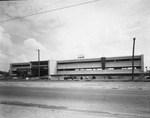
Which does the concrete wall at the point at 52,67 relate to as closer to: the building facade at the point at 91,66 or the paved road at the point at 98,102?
the building facade at the point at 91,66

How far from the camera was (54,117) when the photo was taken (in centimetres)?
446

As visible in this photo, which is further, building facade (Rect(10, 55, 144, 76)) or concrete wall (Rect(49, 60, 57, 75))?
concrete wall (Rect(49, 60, 57, 75))

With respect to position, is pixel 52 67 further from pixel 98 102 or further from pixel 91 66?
pixel 98 102

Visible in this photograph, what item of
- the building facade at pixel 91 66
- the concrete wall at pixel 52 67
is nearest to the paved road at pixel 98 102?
the building facade at pixel 91 66

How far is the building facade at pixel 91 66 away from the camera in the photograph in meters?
44.8

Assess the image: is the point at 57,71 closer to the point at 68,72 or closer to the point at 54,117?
the point at 68,72

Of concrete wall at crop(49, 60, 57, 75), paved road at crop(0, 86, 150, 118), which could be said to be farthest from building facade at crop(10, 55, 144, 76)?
paved road at crop(0, 86, 150, 118)

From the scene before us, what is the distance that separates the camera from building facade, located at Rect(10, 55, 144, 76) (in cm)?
4478

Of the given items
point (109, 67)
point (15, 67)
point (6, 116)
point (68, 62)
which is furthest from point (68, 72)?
point (6, 116)

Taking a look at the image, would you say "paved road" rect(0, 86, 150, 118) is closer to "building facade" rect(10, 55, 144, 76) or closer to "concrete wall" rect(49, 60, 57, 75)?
"building facade" rect(10, 55, 144, 76)

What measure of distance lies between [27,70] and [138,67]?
48.4m

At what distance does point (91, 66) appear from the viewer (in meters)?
50.6

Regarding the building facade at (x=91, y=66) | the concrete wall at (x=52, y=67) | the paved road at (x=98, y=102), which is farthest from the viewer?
the concrete wall at (x=52, y=67)

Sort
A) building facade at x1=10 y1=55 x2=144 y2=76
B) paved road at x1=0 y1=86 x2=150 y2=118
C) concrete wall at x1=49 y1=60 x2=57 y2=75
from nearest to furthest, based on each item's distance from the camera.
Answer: paved road at x1=0 y1=86 x2=150 y2=118
building facade at x1=10 y1=55 x2=144 y2=76
concrete wall at x1=49 y1=60 x2=57 y2=75
